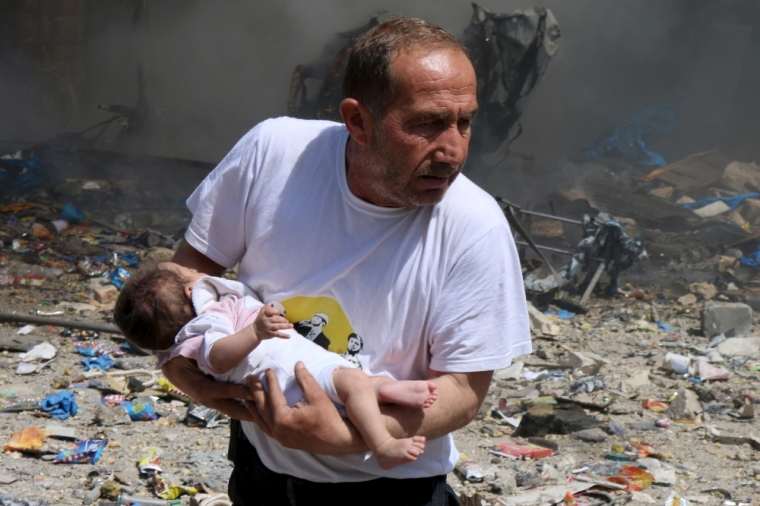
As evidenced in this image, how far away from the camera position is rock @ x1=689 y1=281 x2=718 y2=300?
31.3 feet

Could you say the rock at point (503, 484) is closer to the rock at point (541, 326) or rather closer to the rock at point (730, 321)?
the rock at point (541, 326)

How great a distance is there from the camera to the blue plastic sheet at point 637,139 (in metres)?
16.1

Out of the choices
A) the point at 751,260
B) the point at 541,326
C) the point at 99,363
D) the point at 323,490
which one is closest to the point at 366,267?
the point at 323,490

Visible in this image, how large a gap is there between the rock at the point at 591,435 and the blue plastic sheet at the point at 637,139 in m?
11.6

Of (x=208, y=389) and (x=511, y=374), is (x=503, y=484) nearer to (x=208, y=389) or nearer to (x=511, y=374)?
(x=511, y=374)

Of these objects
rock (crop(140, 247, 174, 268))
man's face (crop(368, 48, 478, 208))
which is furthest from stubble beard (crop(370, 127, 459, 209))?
rock (crop(140, 247, 174, 268))

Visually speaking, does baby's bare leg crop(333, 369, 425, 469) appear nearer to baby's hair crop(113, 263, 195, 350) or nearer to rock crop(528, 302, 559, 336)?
baby's hair crop(113, 263, 195, 350)

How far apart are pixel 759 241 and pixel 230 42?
10321mm

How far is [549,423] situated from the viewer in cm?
517

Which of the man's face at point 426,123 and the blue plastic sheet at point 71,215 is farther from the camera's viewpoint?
the blue plastic sheet at point 71,215

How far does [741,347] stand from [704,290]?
2455 mm

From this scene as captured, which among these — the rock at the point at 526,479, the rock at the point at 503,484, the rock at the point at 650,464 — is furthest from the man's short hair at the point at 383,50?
the rock at the point at 650,464

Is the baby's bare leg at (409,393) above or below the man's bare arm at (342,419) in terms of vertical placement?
above

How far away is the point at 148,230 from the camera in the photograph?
961 centimetres
